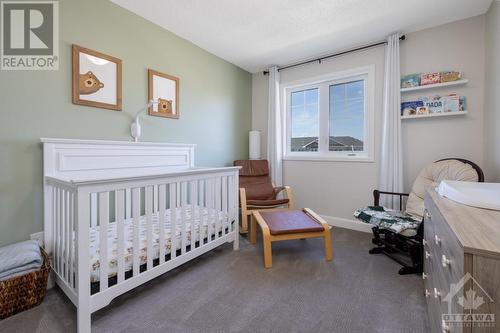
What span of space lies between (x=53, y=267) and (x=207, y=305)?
1.14 meters

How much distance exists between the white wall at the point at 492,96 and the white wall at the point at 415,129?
0.11m

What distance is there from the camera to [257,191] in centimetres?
291

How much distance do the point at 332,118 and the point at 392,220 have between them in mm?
1681

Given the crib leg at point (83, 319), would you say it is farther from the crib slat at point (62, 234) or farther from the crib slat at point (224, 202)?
the crib slat at point (224, 202)

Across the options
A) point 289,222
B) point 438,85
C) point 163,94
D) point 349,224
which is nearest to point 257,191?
point 289,222

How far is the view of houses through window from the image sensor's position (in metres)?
2.96

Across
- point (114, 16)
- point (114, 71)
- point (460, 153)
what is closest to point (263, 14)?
point (114, 16)

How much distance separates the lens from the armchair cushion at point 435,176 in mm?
1957

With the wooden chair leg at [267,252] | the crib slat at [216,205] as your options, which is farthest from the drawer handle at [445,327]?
the crib slat at [216,205]

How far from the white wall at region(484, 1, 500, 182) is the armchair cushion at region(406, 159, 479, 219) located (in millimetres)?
187

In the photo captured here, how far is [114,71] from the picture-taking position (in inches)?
80.0

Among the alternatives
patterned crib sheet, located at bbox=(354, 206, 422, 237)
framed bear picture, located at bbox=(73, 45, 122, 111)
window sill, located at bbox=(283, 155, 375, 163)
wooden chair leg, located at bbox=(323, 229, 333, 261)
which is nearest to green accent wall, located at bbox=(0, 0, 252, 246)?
framed bear picture, located at bbox=(73, 45, 122, 111)

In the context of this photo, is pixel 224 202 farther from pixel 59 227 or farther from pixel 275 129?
pixel 275 129

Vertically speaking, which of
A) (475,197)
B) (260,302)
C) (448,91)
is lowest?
(260,302)
